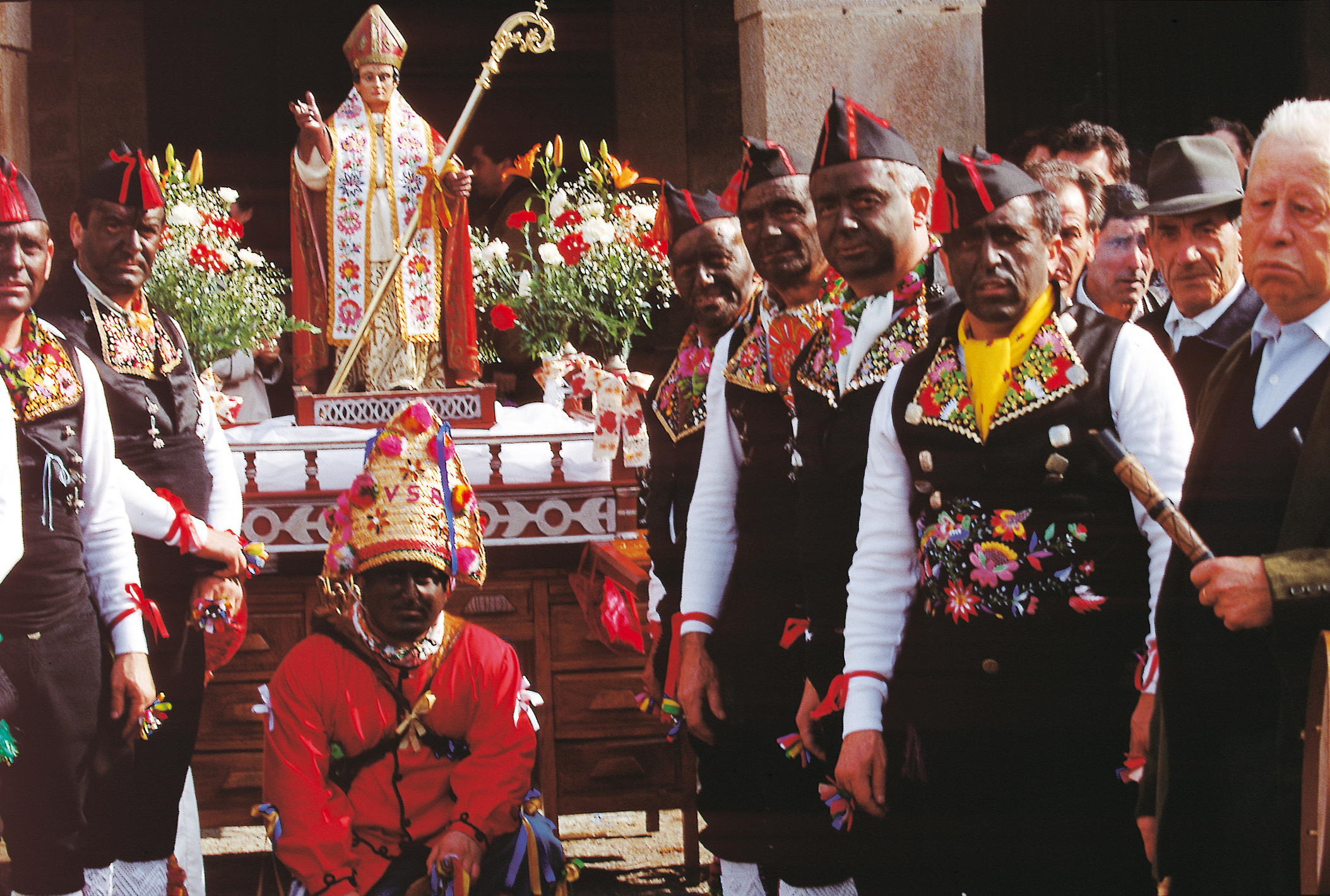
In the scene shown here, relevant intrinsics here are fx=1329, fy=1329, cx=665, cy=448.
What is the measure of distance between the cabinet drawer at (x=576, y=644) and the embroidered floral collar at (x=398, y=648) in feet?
4.18

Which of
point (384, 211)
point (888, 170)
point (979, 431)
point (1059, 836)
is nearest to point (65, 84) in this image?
point (384, 211)

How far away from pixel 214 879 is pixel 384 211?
7.47 feet

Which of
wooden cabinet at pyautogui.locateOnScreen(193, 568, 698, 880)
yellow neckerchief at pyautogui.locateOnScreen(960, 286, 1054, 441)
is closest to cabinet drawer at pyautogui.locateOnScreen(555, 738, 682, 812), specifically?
wooden cabinet at pyautogui.locateOnScreen(193, 568, 698, 880)

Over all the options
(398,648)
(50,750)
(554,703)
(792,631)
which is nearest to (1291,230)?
(792,631)

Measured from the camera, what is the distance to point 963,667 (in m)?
2.25

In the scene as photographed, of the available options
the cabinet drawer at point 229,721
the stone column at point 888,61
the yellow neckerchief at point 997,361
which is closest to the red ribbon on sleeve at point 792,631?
the yellow neckerchief at point 997,361

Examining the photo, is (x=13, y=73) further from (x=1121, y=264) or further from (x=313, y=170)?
(x=1121, y=264)

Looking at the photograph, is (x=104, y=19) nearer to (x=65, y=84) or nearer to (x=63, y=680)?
(x=65, y=84)

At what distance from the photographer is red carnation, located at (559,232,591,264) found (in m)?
4.49

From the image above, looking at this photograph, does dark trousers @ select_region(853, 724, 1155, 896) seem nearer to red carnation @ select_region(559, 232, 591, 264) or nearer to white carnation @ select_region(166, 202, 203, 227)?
red carnation @ select_region(559, 232, 591, 264)

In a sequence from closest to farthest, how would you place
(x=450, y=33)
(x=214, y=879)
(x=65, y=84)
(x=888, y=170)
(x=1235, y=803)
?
(x=1235, y=803) < (x=888, y=170) < (x=214, y=879) < (x=65, y=84) < (x=450, y=33)

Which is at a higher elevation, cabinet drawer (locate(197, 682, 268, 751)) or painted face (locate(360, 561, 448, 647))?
painted face (locate(360, 561, 448, 647))

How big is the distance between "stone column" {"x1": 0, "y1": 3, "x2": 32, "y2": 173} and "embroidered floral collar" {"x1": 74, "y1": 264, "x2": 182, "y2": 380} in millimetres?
658

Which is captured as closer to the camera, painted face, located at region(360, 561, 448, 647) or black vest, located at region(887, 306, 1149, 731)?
black vest, located at region(887, 306, 1149, 731)
